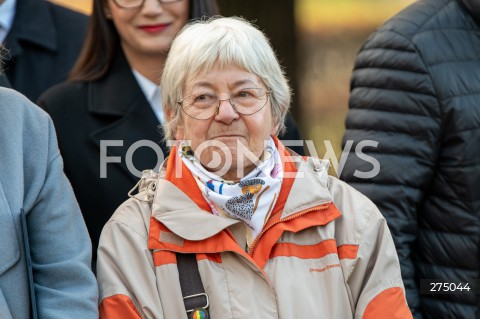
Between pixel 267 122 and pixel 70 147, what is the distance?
0.90 metres

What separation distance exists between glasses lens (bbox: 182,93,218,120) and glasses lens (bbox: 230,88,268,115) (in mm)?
61

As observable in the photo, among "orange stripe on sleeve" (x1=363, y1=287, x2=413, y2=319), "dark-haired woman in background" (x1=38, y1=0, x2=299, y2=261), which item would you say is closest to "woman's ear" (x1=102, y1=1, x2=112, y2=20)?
"dark-haired woman in background" (x1=38, y1=0, x2=299, y2=261)

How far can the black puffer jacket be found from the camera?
405 cm

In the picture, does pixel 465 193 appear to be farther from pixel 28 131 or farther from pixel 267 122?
pixel 28 131

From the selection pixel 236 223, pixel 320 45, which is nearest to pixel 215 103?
pixel 236 223

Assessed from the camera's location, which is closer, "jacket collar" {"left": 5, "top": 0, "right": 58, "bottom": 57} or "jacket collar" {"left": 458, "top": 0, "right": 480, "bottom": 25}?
"jacket collar" {"left": 458, "top": 0, "right": 480, "bottom": 25}

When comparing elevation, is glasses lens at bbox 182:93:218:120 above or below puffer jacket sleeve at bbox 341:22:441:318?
above

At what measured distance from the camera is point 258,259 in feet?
11.5

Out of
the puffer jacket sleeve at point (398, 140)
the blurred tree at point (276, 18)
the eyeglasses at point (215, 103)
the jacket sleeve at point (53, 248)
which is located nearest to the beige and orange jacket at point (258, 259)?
the jacket sleeve at point (53, 248)

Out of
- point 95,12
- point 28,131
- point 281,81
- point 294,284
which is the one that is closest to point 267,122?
point 281,81

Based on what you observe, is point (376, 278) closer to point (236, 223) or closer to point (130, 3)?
point (236, 223)

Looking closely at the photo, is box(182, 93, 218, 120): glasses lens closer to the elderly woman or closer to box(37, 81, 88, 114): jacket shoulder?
the elderly woman

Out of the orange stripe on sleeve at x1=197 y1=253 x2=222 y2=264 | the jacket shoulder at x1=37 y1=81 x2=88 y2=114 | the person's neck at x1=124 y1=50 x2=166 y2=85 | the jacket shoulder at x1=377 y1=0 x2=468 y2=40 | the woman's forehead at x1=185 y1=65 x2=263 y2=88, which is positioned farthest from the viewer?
the person's neck at x1=124 y1=50 x2=166 y2=85

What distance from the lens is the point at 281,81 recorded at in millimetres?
3795
